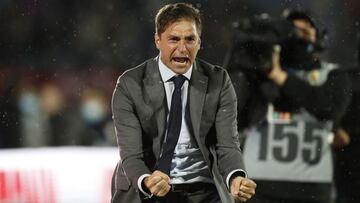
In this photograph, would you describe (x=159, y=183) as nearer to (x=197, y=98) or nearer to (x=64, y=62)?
(x=197, y=98)

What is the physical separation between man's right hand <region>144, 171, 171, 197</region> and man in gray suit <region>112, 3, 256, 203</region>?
123 mm

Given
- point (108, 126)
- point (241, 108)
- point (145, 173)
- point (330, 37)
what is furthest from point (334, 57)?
point (145, 173)

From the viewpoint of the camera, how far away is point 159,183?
5.86 ft

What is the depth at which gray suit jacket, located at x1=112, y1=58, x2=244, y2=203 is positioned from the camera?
194 centimetres

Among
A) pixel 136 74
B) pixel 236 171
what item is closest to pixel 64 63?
pixel 136 74

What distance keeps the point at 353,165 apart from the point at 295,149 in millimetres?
256

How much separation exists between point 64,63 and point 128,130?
94.4 inches

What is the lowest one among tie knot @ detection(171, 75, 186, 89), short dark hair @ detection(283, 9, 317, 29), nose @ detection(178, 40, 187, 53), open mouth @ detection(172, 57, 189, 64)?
tie knot @ detection(171, 75, 186, 89)

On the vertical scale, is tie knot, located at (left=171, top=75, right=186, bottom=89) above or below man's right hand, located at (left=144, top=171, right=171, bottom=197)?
above

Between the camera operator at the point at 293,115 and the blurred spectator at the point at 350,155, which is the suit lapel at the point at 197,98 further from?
the blurred spectator at the point at 350,155

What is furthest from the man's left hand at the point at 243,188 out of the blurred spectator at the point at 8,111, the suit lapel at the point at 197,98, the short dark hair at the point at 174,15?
the blurred spectator at the point at 8,111

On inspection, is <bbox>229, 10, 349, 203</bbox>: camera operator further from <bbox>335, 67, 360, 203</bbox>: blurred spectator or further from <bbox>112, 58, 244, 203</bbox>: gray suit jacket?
<bbox>112, 58, 244, 203</bbox>: gray suit jacket

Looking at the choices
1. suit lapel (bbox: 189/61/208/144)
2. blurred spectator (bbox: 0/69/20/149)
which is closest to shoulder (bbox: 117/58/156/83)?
suit lapel (bbox: 189/61/208/144)

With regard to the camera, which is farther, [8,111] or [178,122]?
[8,111]
